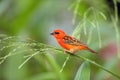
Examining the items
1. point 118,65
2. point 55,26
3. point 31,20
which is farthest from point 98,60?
point 55,26

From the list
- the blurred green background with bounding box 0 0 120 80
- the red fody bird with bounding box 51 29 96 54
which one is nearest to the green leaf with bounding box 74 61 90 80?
the red fody bird with bounding box 51 29 96 54

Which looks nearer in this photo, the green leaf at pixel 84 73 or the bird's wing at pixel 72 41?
the green leaf at pixel 84 73

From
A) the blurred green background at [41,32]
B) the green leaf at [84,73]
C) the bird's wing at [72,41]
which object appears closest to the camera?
the green leaf at [84,73]

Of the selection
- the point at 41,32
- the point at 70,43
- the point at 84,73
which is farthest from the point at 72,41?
the point at 41,32

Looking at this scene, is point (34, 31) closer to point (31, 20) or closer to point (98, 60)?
point (31, 20)

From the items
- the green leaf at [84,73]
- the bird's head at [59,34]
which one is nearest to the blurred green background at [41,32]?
the bird's head at [59,34]

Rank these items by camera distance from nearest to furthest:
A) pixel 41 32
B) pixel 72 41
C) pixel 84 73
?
pixel 84 73, pixel 72 41, pixel 41 32

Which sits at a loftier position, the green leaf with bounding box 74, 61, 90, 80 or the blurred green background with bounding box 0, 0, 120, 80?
the green leaf with bounding box 74, 61, 90, 80

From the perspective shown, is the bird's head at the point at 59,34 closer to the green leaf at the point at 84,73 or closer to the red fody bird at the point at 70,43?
the red fody bird at the point at 70,43

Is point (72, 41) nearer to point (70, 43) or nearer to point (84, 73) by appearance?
point (70, 43)

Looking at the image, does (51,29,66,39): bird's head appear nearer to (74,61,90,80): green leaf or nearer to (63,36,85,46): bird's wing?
(63,36,85,46): bird's wing

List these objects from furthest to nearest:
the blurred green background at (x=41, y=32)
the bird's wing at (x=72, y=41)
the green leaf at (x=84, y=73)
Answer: the blurred green background at (x=41, y=32)
the bird's wing at (x=72, y=41)
the green leaf at (x=84, y=73)

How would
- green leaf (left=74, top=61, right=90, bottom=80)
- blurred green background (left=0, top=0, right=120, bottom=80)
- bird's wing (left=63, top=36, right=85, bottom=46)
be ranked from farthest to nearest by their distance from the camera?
blurred green background (left=0, top=0, right=120, bottom=80) → bird's wing (left=63, top=36, right=85, bottom=46) → green leaf (left=74, top=61, right=90, bottom=80)

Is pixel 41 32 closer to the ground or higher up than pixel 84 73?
closer to the ground
